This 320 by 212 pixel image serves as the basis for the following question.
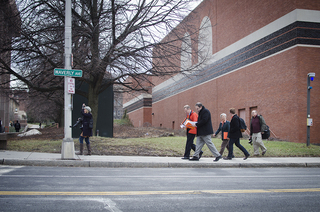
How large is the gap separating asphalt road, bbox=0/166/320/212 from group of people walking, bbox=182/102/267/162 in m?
2.74

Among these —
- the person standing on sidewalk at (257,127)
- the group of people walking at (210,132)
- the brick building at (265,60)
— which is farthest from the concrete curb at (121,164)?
the brick building at (265,60)

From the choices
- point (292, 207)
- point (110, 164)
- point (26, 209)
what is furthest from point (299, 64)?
point (26, 209)

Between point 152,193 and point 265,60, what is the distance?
18889mm

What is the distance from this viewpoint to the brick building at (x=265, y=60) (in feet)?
61.0

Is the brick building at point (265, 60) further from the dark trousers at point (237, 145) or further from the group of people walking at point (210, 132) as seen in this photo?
the dark trousers at point (237, 145)

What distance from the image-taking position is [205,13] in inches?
1252

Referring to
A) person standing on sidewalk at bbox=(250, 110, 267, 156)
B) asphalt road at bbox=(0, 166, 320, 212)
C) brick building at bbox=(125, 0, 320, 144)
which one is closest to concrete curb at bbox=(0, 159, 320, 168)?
person standing on sidewalk at bbox=(250, 110, 267, 156)

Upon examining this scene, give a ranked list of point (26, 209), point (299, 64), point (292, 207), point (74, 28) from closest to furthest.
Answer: point (26, 209) → point (292, 207) → point (74, 28) → point (299, 64)

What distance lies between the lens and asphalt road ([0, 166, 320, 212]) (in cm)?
442

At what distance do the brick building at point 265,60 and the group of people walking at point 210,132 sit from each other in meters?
6.82

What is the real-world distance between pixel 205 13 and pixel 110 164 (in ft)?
86.7

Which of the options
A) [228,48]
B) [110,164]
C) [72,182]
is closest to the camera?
[72,182]

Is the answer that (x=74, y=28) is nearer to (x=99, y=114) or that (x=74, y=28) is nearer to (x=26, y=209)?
(x=99, y=114)

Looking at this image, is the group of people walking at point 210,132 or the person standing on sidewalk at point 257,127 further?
the person standing on sidewalk at point 257,127
